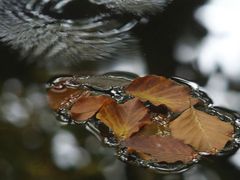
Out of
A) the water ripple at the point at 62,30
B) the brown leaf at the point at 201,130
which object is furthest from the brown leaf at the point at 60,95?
the brown leaf at the point at 201,130

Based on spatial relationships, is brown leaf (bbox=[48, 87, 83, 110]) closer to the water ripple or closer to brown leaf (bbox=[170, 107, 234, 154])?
the water ripple

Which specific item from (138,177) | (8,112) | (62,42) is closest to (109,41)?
(62,42)

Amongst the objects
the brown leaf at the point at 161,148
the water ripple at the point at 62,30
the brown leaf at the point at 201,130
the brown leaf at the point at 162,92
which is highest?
the water ripple at the point at 62,30

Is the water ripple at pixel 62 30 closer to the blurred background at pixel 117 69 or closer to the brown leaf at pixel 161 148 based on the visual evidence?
the blurred background at pixel 117 69

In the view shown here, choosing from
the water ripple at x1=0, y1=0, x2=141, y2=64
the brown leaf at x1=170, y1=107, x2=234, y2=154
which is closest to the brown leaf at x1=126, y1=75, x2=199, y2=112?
the brown leaf at x1=170, y1=107, x2=234, y2=154

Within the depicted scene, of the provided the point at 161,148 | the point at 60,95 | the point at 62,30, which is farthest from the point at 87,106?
the point at 62,30

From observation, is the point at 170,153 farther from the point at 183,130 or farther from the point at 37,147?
the point at 37,147
